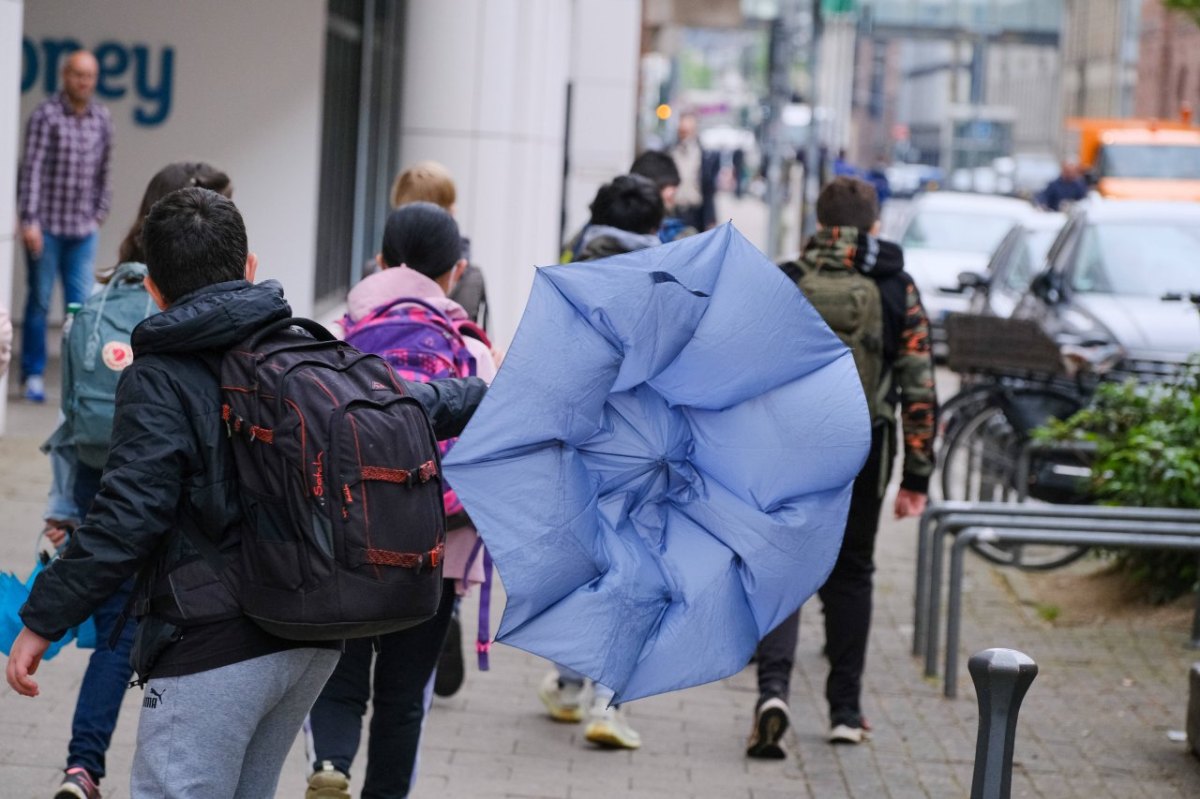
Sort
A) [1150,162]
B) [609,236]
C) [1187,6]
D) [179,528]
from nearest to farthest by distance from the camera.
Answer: [179,528], [609,236], [1187,6], [1150,162]

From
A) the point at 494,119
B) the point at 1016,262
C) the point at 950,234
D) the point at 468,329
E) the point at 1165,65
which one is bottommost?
the point at 468,329

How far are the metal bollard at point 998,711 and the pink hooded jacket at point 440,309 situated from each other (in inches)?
61.1

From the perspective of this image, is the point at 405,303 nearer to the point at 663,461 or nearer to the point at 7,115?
the point at 663,461

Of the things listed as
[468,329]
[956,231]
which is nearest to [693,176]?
[956,231]

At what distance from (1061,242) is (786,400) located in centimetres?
1009

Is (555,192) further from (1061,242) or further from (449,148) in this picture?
(1061,242)

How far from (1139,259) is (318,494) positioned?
10979 mm

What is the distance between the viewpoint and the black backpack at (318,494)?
3467mm

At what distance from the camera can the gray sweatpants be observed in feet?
11.6

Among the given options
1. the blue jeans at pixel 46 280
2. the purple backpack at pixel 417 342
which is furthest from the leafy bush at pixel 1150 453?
the blue jeans at pixel 46 280

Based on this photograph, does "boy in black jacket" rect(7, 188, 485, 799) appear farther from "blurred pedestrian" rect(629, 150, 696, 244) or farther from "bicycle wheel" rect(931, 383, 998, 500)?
"bicycle wheel" rect(931, 383, 998, 500)

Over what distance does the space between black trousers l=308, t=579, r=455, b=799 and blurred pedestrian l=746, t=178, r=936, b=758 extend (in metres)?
1.82

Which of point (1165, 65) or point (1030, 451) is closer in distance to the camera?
point (1030, 451)

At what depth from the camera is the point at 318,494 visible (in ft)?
11.3
